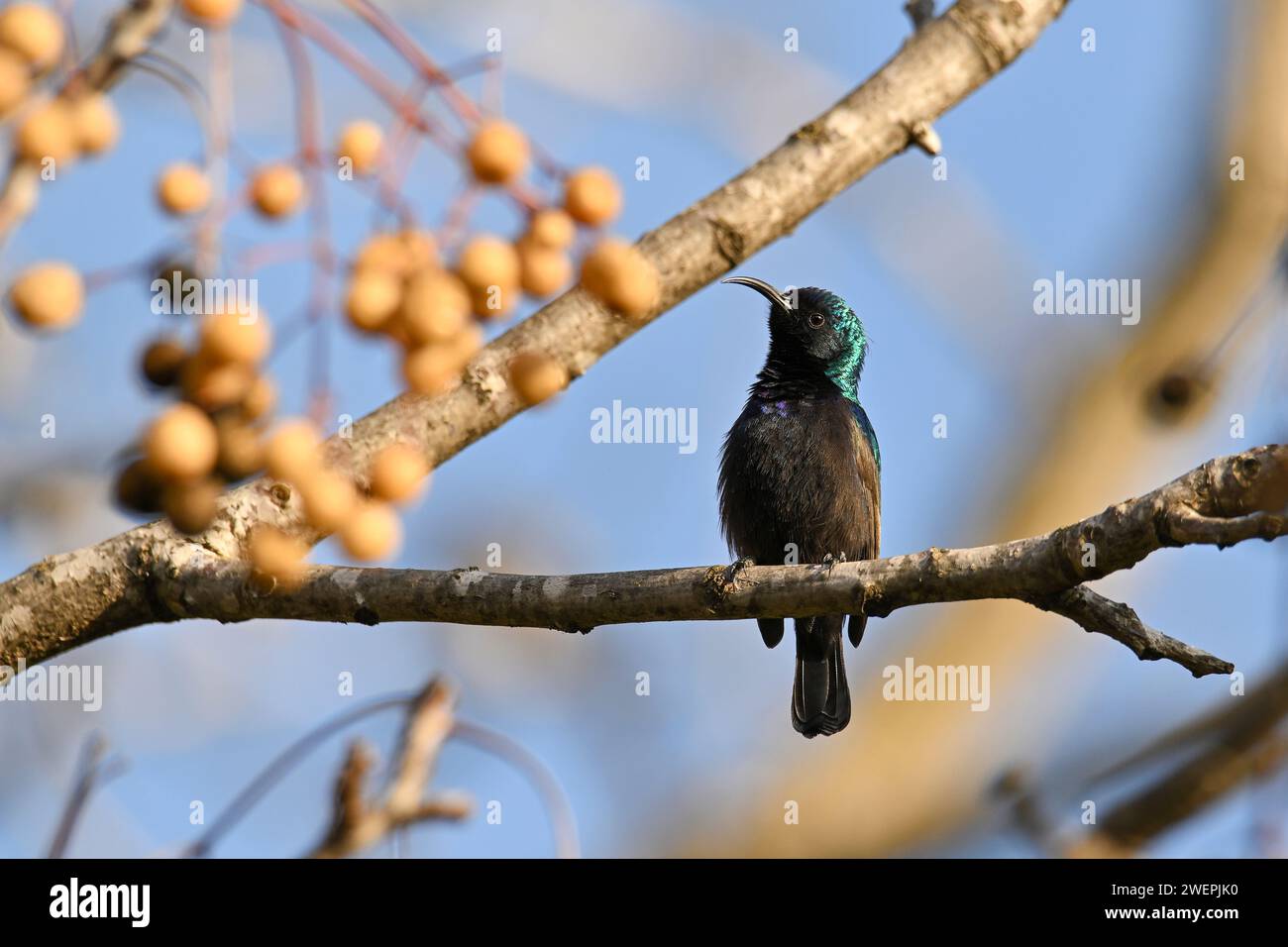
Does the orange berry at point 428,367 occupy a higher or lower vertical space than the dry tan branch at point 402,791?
higher

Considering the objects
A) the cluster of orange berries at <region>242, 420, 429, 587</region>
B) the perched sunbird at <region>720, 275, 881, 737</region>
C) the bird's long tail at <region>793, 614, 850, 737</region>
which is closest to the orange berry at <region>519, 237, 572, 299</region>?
the cluster of orange berries at <region>242, 420, 429, 587</region>

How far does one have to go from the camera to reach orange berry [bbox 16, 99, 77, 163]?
1.48m

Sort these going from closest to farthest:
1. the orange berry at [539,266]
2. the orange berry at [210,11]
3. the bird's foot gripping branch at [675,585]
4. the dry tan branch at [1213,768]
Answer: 1. the orange berry at [210,11]
2. the orange berry at [539,266]
3. the bird's foot gripping branch at [675,585]
4. the dry tan branch at [1213,768]

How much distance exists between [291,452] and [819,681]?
522 centimetres

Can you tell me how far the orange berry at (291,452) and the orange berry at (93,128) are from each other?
1.21ft

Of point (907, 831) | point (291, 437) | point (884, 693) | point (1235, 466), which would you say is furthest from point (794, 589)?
point (884, 693)

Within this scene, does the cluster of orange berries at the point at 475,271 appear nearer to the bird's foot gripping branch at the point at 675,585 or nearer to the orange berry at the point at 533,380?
the orange berry at the point at 533,380

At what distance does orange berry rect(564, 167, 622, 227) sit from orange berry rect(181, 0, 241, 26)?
0.47 meters

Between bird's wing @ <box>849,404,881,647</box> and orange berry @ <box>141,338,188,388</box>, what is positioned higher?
bird's wing @ <box>849,404,881,647</box>

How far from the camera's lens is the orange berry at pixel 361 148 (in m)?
1.87

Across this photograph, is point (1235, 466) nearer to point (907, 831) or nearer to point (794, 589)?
point (794, 589)

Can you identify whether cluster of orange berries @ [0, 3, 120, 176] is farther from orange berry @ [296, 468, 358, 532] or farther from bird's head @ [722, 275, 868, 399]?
bird's head @ [722, 275, 868, 399]

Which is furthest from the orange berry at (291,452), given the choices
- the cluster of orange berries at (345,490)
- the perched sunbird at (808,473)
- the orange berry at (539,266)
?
the perched sunbird at (808,473)

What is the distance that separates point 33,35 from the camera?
1473 millimetres
